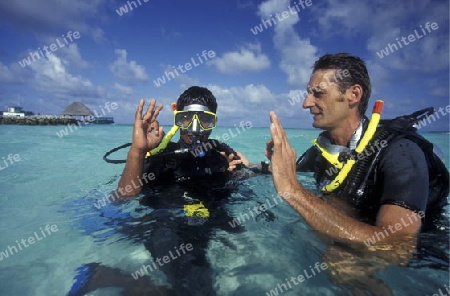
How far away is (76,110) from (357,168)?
76139mm

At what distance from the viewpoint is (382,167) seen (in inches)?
97.4

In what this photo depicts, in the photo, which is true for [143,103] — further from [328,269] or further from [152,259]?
[328,269]

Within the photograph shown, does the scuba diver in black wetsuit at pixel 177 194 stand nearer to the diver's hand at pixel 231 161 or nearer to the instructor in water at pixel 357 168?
the diver's hand at pixel 231 161

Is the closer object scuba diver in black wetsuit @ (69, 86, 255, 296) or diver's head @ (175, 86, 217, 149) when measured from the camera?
scuba diver in black wetsuit @ (69, 86, 255, 296)

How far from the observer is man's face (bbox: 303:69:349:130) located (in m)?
3.00

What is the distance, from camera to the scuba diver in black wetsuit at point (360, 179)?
215cm

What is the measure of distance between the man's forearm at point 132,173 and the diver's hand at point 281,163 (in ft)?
5.90

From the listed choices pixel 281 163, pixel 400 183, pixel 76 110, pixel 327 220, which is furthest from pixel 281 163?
pixel 76 110

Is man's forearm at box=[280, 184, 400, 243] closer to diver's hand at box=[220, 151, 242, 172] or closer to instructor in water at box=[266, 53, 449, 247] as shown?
instructor in water at box=[266, 53, 449, 247]

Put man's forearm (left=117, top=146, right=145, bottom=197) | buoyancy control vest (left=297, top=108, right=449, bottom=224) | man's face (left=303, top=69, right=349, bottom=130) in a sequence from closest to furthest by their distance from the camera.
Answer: buoyancy control vest (left=297, top=108, right=449, bottom=224)
man's face (left=303, top=69, right=349, bottom=130)
man's forearm (left=117, top=146, right=145, bottom=197)

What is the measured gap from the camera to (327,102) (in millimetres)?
3018

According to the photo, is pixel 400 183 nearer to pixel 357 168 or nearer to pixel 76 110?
pixel 357 168

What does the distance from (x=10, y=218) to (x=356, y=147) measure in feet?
18.0

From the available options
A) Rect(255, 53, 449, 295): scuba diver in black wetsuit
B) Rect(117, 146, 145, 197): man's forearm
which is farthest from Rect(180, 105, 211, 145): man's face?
Rect(255, 53, 449, 295): scuba diver in black wetsuit
